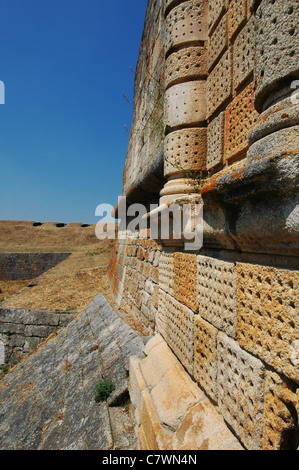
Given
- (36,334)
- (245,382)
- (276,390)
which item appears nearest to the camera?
(276,390)

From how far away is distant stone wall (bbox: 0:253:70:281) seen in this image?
2320cm

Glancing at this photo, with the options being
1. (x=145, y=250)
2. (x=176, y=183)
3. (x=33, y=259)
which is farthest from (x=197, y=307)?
(x=33, y=259)

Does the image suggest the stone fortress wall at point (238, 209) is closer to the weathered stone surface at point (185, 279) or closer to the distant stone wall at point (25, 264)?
the weathered stone surface at point (185, 279)

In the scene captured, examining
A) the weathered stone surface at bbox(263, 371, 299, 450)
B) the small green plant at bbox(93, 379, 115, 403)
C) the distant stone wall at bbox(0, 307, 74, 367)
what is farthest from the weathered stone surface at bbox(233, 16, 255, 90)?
the distant stone wall at bbox(0, 307, 74, 367)

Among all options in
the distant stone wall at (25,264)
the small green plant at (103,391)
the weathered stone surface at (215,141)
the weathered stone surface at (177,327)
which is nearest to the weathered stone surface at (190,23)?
the weathered stone surface at (215,141)

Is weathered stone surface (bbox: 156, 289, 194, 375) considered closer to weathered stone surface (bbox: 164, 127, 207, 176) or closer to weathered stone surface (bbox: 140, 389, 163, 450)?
weathered stone surface (bbox: 140, 389, 163, 450)

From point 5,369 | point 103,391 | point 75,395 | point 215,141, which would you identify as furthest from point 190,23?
point 5,369

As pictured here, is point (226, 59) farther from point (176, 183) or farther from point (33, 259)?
point (33, 259)

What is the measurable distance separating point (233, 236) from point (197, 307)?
81 centimetres

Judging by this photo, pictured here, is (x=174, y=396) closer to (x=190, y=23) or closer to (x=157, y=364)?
(x=157, y=364)

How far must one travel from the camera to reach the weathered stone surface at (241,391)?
1403 millimetres

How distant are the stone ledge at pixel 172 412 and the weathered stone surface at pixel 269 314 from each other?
556mm

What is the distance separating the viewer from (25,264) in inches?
922

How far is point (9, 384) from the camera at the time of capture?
18.8 feet
